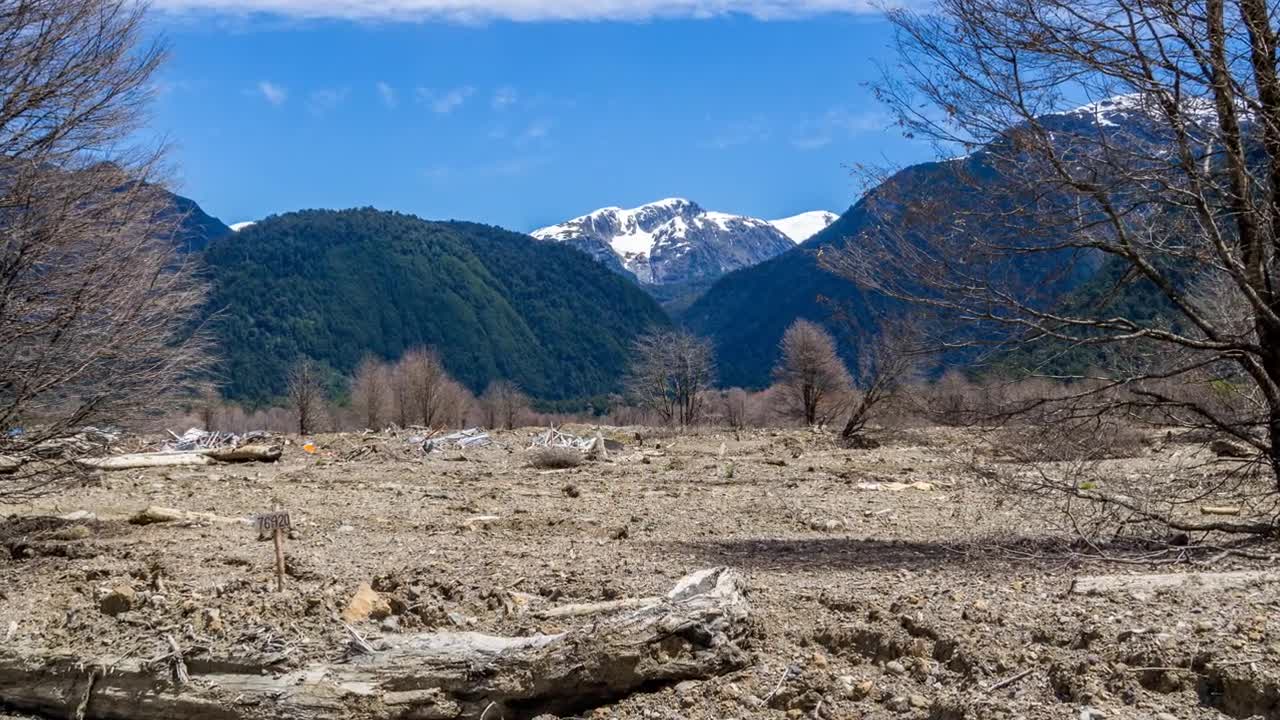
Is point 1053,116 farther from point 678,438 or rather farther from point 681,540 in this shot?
point 678,438

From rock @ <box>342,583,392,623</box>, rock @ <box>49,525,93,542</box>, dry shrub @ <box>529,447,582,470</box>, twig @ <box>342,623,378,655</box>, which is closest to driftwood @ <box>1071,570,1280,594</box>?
twig @ <box>342,623,378,655</box>

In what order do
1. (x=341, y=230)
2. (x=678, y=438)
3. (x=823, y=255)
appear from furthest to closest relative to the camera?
(x=341, y=230) → (x=678, y=438) → (x=823, y=255)

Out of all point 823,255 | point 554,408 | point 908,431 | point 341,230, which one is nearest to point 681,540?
point 823,255

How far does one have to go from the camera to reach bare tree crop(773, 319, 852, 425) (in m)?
37.6

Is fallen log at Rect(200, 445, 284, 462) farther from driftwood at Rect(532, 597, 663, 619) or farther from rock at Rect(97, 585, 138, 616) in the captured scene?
driftwood at Rect(532, 597, 663, 619)

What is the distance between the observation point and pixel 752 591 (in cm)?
580

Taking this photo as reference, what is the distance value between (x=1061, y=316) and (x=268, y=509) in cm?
900

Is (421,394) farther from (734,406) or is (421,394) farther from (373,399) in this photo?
(734,406)

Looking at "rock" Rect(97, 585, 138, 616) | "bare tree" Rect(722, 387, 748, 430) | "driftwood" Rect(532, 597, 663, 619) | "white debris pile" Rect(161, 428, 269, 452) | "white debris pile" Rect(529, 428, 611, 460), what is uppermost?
"bare tree" Rect(722, 387, 748, 430)

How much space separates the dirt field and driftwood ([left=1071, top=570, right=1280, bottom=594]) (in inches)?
5.3

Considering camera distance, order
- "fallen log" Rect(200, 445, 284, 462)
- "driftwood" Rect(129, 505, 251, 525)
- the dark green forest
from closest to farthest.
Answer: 1. "driftwood" Rect(129, 505, 251, 525)
2. "fallen log" Rect(200, 445, 284, 462)
3. the dark green forest

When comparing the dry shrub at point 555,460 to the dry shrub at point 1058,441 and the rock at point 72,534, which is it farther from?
the dry shrub at point 1058,441

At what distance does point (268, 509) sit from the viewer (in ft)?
41.2

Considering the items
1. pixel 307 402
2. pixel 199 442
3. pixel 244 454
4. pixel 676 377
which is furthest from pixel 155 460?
pixel 676 377
